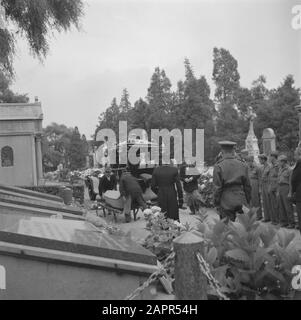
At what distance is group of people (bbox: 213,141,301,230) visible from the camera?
6.54 m

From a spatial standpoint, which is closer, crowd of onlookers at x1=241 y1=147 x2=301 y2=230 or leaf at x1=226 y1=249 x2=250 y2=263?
leaf at x1=226 y1=249 x2=250 y2=263

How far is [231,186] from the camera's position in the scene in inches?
258

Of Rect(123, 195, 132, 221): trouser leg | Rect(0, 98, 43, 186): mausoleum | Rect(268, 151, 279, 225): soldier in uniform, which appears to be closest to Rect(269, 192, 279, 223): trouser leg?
Rect(268, 151, 279, 225): soldier in uniform

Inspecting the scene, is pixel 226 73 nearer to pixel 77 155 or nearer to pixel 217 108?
pixel 217 108

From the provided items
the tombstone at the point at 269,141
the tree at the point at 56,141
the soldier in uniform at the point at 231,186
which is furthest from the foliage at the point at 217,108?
the soldier in uniform at the point at 231,186

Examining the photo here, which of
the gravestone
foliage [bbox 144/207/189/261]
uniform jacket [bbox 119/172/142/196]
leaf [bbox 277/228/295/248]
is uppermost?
leaf [bbox 277/228/295/248]

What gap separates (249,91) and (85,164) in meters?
21.5

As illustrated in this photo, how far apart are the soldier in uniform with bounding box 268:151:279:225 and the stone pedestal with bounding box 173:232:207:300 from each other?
25.0 ft

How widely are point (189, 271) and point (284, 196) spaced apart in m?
7.19

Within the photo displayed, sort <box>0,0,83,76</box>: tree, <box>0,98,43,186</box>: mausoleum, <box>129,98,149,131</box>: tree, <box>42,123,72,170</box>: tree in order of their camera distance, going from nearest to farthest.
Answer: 1. <box>0,0,83,76</box>: tree
2. <box>0,98,43,186</box>: mausoleum
3. <box>129,98,149,131</box>: tree
4. <box>42,123,72,170</box>: tree

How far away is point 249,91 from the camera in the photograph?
181 feet

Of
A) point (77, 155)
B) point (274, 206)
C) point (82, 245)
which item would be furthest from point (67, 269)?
point (77, 155)

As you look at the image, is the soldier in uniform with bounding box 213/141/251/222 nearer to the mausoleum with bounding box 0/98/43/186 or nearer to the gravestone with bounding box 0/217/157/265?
the gravestone with bounding box 0/217/157/265
